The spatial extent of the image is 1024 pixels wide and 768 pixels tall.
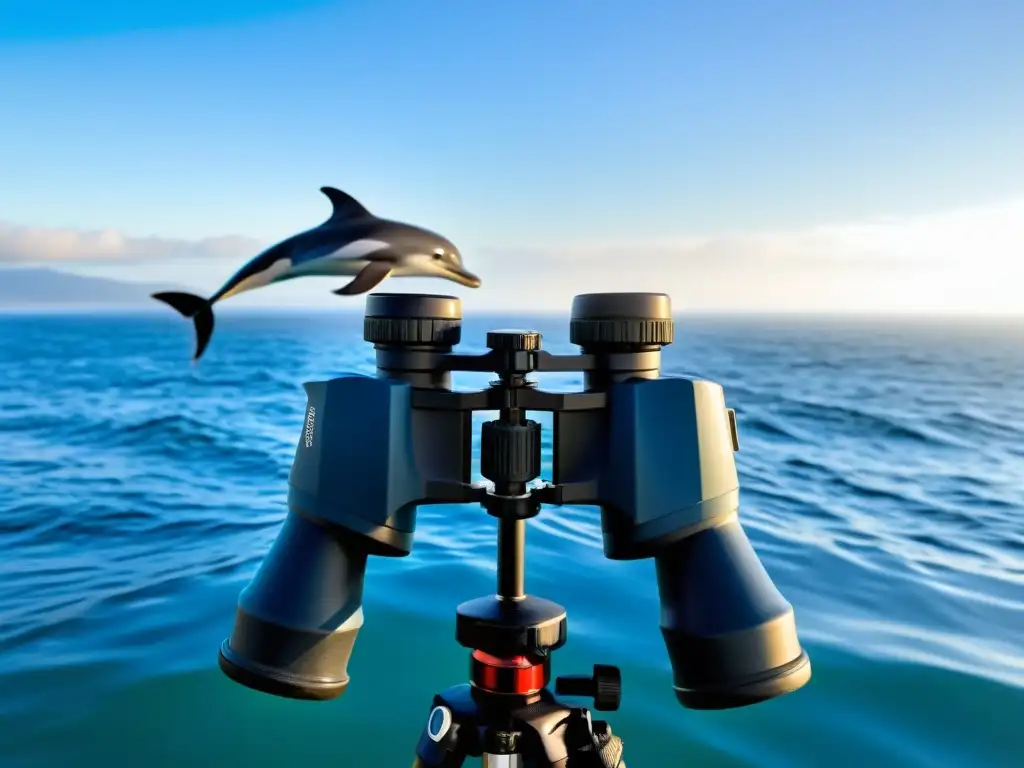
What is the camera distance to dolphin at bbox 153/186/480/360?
1743mm

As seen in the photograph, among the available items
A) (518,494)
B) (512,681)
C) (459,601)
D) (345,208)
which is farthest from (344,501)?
(459,601)

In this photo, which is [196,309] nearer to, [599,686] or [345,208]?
[345,208]

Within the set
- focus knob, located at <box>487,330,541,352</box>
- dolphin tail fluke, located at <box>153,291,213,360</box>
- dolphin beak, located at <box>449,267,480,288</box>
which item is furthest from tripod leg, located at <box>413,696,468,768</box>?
dolphin tail fluke, located at <box>153,291,213,360</box>

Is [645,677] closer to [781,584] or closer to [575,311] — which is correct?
[781,584]

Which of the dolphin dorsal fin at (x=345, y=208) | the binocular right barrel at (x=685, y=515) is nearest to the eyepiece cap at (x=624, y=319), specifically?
the binocular right barrel at (x=685, y=515)

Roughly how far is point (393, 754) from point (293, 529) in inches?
61.8

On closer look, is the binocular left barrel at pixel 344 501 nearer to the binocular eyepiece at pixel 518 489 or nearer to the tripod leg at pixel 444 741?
the binocular eyepiece at pixel 518 489

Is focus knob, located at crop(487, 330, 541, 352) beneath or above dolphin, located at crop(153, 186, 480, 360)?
beneath

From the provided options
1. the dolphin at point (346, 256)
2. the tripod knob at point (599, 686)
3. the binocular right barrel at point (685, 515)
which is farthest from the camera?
the dolphin at point (346, 256)

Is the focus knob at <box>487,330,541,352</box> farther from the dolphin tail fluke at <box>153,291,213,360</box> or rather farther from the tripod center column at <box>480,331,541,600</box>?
the dolphin tail fluke at <box>153,291,213,360</box>

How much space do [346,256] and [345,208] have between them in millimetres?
98

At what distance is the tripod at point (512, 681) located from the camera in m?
1.44

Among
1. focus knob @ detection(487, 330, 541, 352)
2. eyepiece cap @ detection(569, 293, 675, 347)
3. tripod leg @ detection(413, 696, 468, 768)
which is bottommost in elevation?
tripod leg @ detection(413, 696, 468, 768)

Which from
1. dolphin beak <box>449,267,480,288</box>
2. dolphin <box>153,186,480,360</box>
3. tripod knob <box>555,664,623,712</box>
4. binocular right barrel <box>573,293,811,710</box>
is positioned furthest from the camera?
dolphin <box>153,186,480,360</box>
